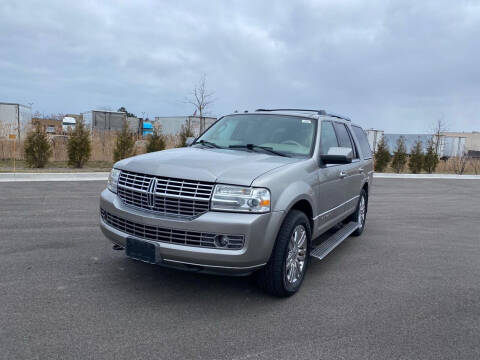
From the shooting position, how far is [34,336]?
10.1ft

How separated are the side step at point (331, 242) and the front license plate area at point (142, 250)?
1845mm

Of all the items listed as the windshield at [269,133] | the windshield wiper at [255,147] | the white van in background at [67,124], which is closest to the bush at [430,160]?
the white van in background at [67,124]

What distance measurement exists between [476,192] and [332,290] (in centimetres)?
1313

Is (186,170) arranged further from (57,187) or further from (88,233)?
(57,187)

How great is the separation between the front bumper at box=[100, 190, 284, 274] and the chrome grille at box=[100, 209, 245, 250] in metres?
0.04

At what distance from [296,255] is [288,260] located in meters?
0.19

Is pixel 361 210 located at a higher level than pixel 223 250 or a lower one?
lower

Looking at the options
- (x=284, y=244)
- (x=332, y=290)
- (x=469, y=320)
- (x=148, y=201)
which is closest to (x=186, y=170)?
(x=148, y=201)

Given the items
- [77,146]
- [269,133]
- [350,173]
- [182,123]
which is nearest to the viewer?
[269,133]

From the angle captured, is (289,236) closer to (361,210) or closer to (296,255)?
(296,255)

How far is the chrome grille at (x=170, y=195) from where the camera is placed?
3.48 m

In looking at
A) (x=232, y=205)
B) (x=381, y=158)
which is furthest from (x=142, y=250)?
(x=381, y=158)

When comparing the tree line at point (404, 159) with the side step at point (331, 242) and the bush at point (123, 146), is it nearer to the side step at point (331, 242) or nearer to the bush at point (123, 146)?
the bush at point (123, 146)

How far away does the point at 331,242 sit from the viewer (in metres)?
5.12
